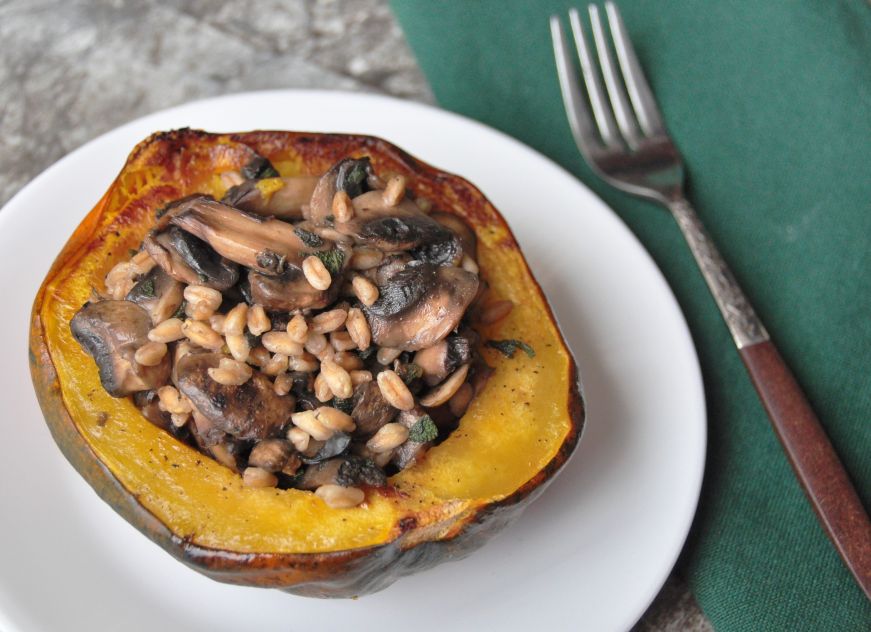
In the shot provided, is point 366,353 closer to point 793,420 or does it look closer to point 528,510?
point 528,510

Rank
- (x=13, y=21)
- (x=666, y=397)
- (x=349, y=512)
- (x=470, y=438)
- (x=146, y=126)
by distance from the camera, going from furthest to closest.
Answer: (x=13, y=21)
(x=146, y=126)
(x=666, y=397)
(x=470, y=438)
(x=349, y=512)

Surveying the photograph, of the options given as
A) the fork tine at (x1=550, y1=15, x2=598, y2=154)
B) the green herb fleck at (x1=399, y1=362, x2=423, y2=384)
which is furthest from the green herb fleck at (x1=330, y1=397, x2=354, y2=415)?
the fork tine at (x1=550, y1=15, x2=598, y2=154)

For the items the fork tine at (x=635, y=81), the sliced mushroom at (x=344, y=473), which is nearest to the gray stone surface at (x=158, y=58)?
the fork tine at (x=635, y=81)

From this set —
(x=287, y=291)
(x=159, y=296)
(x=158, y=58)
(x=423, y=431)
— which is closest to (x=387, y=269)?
(x=287, y=291)

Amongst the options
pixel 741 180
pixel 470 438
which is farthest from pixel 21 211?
pixel 741 180

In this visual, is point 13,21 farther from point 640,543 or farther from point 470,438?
point 640,543

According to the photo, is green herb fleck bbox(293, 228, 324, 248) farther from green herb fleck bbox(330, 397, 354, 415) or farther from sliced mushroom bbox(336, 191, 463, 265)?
green herb fleck bbox(330, 397, 354, 415)

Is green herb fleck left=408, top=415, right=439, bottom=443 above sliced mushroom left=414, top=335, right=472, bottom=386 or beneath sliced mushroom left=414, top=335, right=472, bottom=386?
beneath
